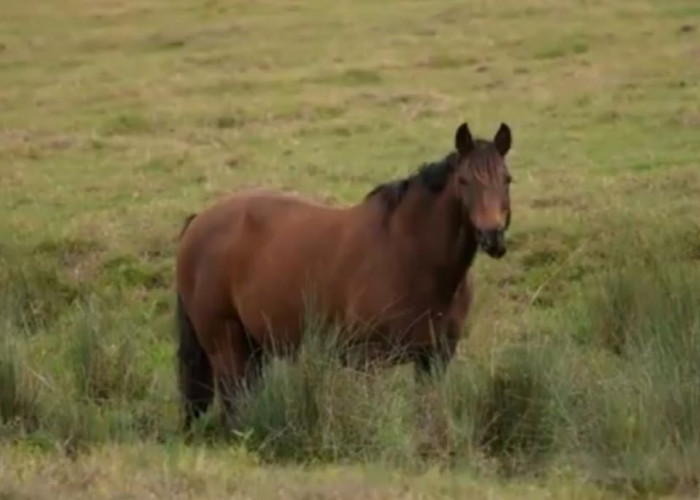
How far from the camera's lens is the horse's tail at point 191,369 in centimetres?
1058

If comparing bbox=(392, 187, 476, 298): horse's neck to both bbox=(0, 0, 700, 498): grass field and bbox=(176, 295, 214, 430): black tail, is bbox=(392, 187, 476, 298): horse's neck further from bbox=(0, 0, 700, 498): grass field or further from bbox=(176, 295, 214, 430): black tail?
bbox=(176, 295, 214, 430): black tail

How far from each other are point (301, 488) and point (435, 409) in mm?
1672

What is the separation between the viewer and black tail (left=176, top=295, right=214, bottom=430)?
10.6m

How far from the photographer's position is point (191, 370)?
10945 mm

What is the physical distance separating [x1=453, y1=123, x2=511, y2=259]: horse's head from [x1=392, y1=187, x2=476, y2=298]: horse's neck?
15cm

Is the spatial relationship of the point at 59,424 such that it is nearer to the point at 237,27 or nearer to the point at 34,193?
the point at 34,193

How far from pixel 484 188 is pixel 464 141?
343mm

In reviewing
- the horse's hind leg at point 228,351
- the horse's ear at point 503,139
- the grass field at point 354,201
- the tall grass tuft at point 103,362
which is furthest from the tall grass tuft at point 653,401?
the tall grass tuft at point 103,362

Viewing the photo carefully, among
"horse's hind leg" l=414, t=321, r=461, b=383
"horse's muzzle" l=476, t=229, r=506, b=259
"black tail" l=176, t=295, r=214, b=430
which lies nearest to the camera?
"horse's hind leg" l=414, t=321, r=461, b=383

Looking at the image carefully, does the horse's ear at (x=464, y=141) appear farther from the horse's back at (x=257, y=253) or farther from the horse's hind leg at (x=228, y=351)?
the horse's hind leg at (x=228, y=351)

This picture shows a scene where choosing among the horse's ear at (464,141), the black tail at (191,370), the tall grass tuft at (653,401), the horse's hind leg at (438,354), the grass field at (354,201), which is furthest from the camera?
the black tail at (191,370)

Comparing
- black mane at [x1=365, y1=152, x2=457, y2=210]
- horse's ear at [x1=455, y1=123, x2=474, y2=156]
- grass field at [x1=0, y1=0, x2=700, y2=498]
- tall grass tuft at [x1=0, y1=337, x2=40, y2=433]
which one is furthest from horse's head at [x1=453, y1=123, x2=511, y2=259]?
tall grass tuft at [x1=0, y1=337, x2=40, y2=433]

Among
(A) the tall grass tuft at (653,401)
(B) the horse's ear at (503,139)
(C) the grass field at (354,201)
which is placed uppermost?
(B) the horse's ear at (503,139)

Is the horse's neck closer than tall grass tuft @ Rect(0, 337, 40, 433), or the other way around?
tall grass tuft @ Rect(0, 337, 40, 433)
